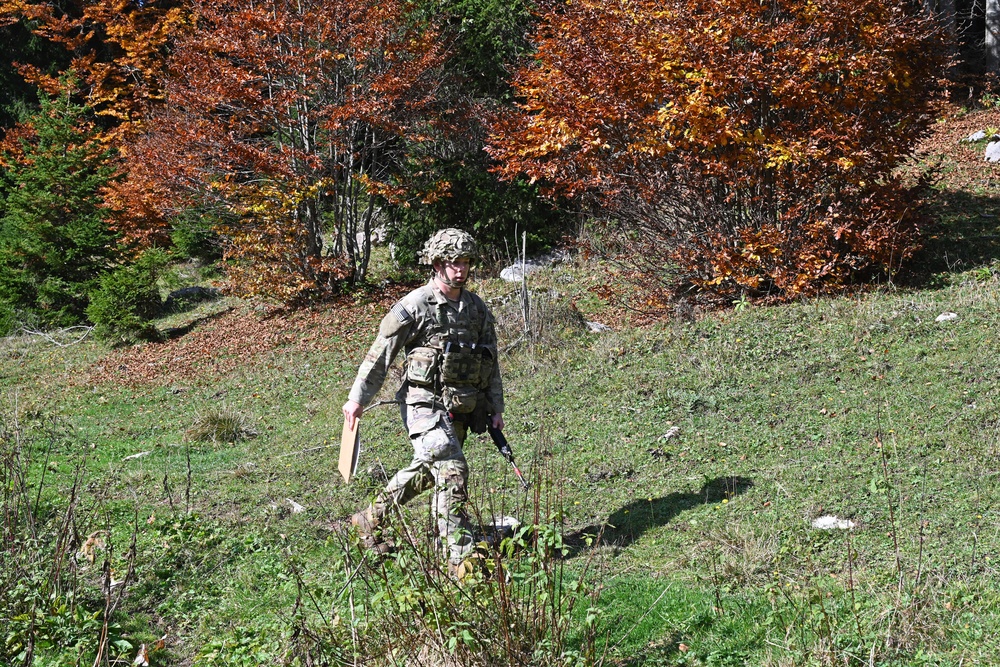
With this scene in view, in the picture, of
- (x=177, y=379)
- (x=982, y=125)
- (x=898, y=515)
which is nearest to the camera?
(x=898, y=515)

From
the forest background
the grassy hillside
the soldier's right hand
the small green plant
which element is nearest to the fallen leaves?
the forest background

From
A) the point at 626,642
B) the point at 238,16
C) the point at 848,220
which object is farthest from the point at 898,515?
the point at 238,16

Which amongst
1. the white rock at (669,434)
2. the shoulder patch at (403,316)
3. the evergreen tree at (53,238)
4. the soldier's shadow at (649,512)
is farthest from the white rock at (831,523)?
the evergreen tree at (53,238)

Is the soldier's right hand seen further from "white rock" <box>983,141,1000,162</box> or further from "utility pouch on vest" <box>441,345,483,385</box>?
"white rock" <box>983,141,1000,162</box>

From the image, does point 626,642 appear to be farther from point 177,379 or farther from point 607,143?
point 177,379

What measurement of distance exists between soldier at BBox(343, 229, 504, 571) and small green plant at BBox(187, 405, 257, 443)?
438cm

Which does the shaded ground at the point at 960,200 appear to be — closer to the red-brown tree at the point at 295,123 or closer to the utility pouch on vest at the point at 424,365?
the utility pouch on vest at the point at 424,365

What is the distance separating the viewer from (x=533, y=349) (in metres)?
10.2

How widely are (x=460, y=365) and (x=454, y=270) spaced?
0.54 metres

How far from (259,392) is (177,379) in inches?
87.8

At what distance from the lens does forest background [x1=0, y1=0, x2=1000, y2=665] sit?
4035 mm

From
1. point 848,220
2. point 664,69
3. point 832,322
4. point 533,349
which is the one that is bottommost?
point 533,349

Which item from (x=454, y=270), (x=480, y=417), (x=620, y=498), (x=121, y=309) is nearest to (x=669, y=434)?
(x=620, y=498)

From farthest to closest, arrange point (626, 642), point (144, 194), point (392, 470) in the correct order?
1. point (144, 194)
2. point (392, 470)
3. point (626, 642)
